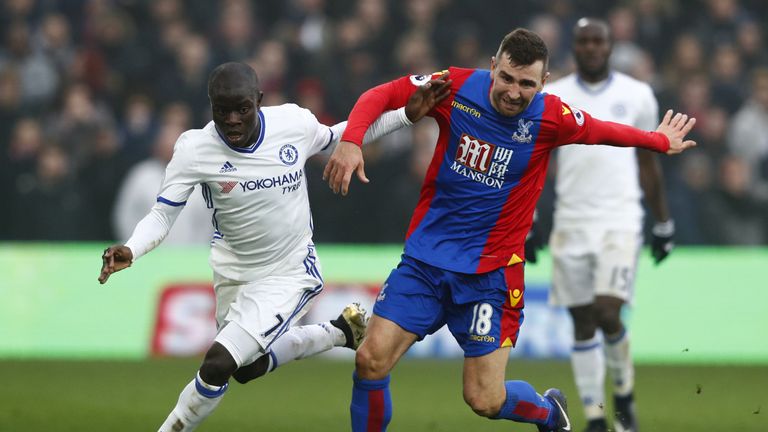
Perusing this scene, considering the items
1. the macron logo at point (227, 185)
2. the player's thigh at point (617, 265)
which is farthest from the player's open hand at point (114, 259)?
the player's thigh at point (617, 265)

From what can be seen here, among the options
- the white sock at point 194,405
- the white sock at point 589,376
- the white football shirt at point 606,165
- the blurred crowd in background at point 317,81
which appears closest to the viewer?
the white sock at point 194,405

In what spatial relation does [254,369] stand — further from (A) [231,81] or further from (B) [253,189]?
(A) [231,81]

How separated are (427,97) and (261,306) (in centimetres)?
151

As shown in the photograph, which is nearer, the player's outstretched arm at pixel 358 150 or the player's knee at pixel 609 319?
the player's outstretched arm at pixel 358 150

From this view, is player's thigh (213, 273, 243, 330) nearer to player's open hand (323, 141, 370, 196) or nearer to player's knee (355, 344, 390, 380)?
player's knee (355, 344, 390, 380)

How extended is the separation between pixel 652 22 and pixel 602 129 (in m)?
9.96

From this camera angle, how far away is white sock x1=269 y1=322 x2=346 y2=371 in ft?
26.9

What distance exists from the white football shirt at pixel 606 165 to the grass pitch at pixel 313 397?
58.1 inches

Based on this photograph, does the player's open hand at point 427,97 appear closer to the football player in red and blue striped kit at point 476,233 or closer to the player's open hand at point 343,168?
the football player in red and blue striped kit at point 476,233

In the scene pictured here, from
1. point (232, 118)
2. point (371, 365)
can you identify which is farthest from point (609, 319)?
point (232, 118)

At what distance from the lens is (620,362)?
933cm

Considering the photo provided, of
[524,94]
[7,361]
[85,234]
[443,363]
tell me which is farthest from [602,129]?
[85,234]

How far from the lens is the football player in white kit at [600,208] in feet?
31.0

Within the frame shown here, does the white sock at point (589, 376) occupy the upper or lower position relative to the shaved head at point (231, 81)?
lower
